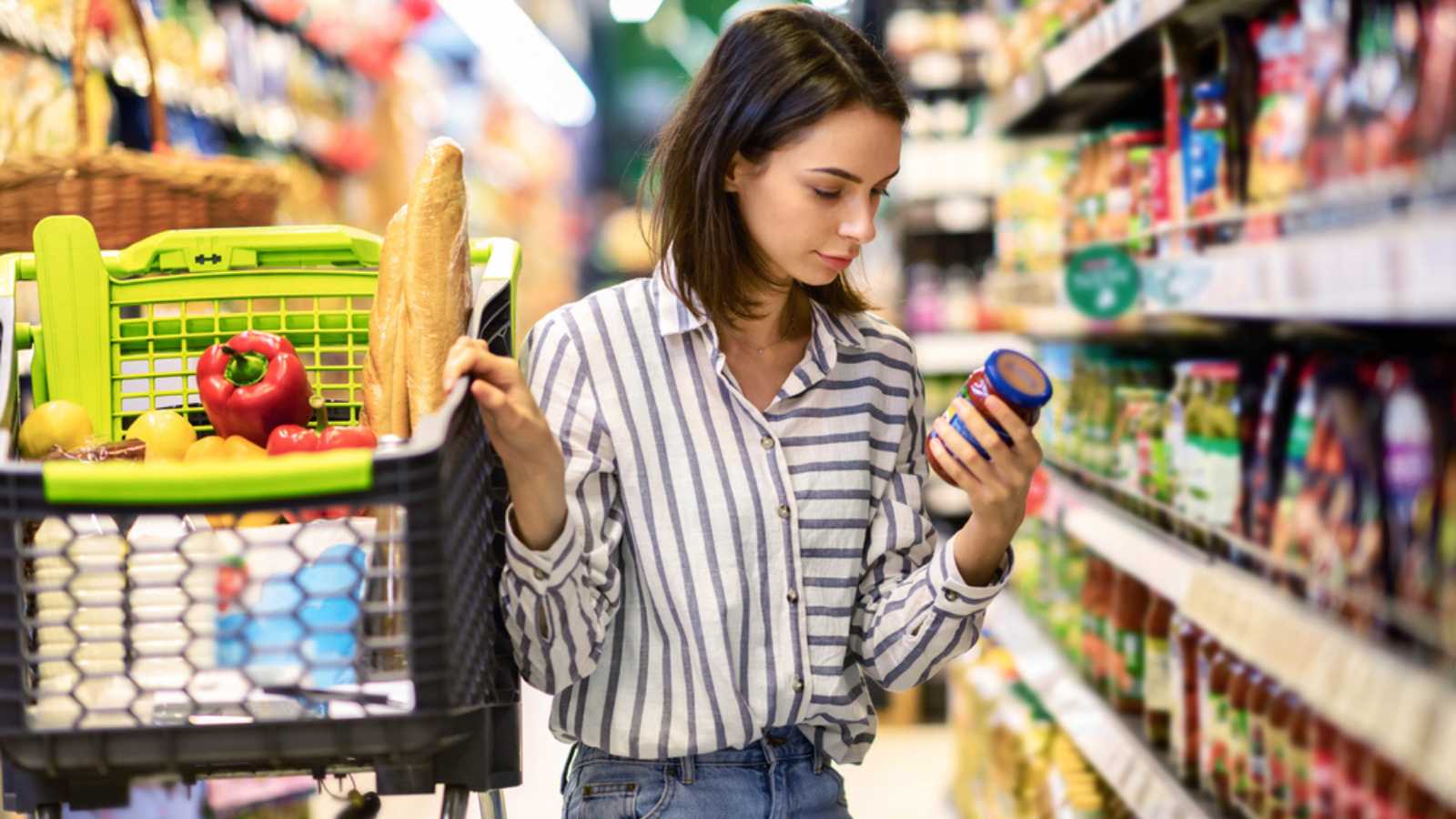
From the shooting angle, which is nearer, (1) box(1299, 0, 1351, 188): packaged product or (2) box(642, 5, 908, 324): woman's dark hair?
(1) box(1299, 0, 1351, 188): packaged product

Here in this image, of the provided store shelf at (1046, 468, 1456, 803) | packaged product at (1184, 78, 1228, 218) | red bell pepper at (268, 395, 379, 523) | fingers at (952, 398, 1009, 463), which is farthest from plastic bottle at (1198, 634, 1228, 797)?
red bell pepper at (268, 395, 379, 523)

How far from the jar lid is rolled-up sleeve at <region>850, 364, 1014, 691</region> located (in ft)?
0.64

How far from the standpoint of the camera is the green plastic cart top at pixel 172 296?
5.83 ft

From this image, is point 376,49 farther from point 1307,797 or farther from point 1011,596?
point 1307,797

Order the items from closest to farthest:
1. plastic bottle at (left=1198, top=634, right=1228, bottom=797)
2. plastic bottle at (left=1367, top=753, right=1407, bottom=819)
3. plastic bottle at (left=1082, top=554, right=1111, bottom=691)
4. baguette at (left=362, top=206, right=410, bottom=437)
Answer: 1. plastic bottle at (left=1367, top=753, right=1407, bottom=819)
2. baguette at (left=362, top=206, right=410, bottom=437)
3. plastic bottle at (left=1198, top=634, right=1228, bottom=797)
4. plastic bottle at (left=1082, top=554, right=1111, bottom=691)

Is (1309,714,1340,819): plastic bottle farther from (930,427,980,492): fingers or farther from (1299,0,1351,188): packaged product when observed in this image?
(1299,0,1351,188): packaged product

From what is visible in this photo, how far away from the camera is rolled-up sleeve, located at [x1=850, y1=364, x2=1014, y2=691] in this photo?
68.4 inches

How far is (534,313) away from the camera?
1045 cm

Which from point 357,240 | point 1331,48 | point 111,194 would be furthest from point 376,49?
point 1331,48

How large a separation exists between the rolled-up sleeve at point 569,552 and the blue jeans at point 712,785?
0.13 m

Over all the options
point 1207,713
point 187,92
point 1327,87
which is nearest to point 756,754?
point 1207,713

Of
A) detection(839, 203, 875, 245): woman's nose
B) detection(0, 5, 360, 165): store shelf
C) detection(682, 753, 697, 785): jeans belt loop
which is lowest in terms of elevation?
detection(682, 753, 697, 785): jeans belt loop

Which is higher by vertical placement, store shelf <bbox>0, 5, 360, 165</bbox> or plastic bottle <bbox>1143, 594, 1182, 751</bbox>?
store shelf <bbox>0, 5, 360, 165</bbox>

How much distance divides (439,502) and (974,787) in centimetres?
329
